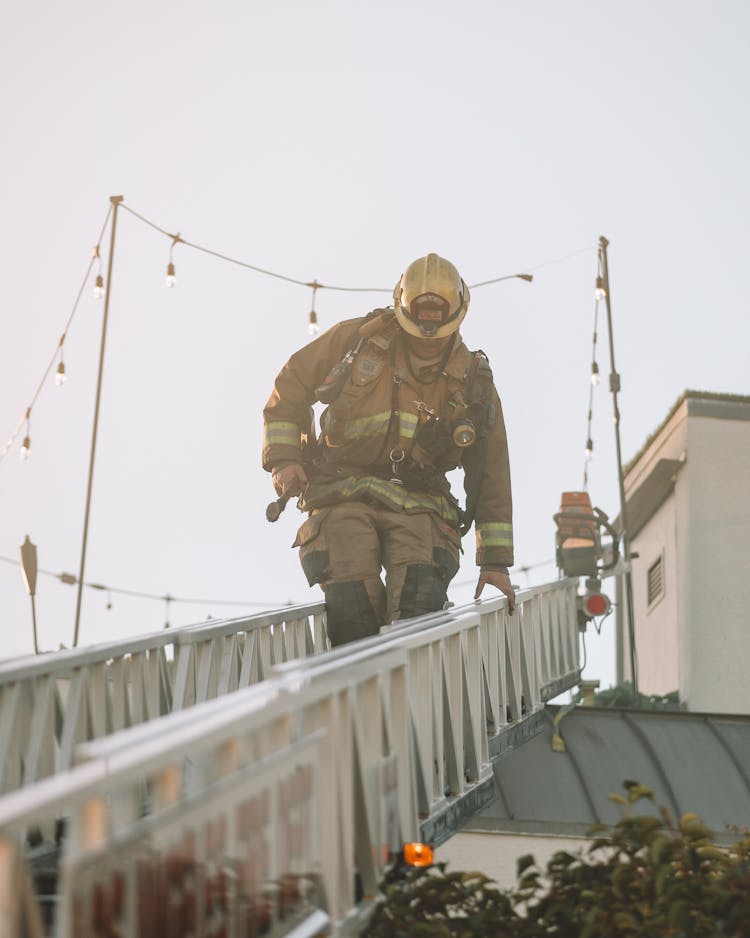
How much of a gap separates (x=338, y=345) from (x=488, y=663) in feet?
5.46

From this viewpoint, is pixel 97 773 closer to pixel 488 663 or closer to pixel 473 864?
pixel 488 663

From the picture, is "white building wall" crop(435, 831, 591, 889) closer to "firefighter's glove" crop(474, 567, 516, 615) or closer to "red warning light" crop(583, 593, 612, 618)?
"red warning light" crop(583, 593, 612, 618)

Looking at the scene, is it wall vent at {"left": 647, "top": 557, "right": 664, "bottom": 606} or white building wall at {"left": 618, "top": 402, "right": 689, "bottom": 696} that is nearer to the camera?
white building wall at {"left": 618, "top": 402, "right": 689, "bottom": 696}

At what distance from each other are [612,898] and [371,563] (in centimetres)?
309

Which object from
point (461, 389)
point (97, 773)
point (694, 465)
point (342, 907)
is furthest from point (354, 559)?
point (694, 465)

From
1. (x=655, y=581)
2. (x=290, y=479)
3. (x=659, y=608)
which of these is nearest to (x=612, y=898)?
(x=290, y=479)

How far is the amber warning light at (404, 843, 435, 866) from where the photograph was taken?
510 centimetres

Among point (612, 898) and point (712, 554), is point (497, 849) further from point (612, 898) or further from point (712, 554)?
point (712, 554)

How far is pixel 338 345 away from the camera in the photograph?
7621 millimetres

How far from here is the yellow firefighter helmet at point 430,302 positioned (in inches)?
292

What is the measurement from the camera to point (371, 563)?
7383 mm

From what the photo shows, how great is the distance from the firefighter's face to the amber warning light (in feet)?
9.82

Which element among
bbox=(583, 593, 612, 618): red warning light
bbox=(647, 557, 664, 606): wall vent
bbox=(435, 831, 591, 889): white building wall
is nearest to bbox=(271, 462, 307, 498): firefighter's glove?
bbox=(435, 831, 591, 889): white building wall

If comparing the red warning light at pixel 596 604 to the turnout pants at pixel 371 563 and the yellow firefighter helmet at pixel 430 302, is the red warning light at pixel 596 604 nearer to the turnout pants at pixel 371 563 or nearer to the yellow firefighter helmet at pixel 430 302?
the turnout pants at pixel 371 563
